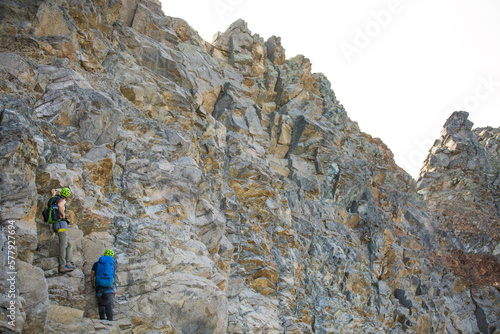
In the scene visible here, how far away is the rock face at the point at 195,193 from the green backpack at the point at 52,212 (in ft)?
1.09

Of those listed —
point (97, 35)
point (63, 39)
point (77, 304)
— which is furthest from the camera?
point (97, 35)

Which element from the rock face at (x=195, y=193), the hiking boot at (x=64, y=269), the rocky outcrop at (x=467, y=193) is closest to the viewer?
the hiking boot at (x=64, y=269)

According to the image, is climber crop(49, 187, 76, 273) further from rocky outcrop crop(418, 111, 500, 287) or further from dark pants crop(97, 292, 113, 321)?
rocky outcrop crop(418, 111, 500, 287)

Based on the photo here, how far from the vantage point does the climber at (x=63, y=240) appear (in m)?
8.85

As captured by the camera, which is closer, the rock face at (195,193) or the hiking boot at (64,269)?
the hiking boot at (64,269)

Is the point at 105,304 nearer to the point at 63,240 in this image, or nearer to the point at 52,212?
the point at 63,240

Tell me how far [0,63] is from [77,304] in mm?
8886

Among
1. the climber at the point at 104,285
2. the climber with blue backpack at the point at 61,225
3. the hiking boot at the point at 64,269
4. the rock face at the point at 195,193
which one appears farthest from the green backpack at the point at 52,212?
→ the climber at the point at 104,285

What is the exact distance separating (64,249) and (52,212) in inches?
43.2

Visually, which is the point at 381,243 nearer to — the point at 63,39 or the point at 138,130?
the point at 138,130

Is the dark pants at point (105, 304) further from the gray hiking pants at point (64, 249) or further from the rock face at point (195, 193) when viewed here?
the gray hiking pants at point (64, 249)

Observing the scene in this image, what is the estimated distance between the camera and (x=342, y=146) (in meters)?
36.9

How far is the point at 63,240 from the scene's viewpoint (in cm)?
895

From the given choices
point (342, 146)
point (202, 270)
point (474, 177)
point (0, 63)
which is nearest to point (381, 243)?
point (342, 146)
